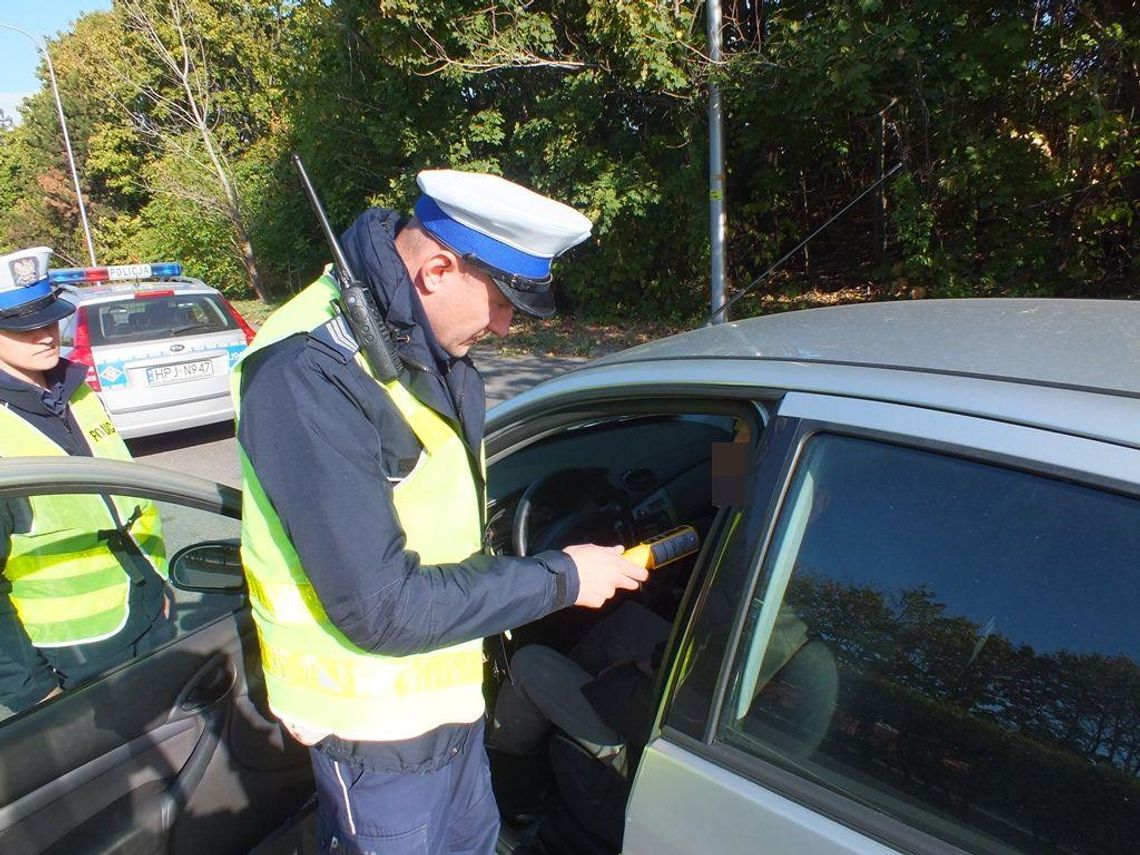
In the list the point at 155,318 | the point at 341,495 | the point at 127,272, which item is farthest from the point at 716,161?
the point at 341,495

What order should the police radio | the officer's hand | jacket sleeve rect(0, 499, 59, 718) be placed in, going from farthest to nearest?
jacket sleeve rect(0, 499, 59, 718) → the officer's hand → the police radio

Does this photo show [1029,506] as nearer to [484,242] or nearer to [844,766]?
[844,766]

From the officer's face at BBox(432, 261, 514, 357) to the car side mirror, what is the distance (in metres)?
1.03

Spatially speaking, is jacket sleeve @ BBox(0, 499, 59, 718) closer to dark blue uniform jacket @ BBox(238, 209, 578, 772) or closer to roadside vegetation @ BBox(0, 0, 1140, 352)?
dark blue uniform jacket @ BBox(238, 209, 578, 772)

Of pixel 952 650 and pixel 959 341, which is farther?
pixel 959 341

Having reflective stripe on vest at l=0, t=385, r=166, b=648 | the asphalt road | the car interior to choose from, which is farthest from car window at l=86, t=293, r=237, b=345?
the car interior

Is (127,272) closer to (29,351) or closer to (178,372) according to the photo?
(178,372)

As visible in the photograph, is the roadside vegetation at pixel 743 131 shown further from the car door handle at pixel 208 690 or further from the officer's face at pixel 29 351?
the car door handle at pixel 208 690

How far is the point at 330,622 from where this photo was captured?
4.21 ft

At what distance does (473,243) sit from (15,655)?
4.97 ft

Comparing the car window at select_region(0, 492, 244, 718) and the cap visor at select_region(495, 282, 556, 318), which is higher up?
the cap visor at select_region(495, 282, 556, 318)

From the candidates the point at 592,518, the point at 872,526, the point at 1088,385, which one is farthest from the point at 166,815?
the point at 1088,385

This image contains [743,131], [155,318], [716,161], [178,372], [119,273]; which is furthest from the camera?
[743,131]

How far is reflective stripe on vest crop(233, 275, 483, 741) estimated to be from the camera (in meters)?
1.27
